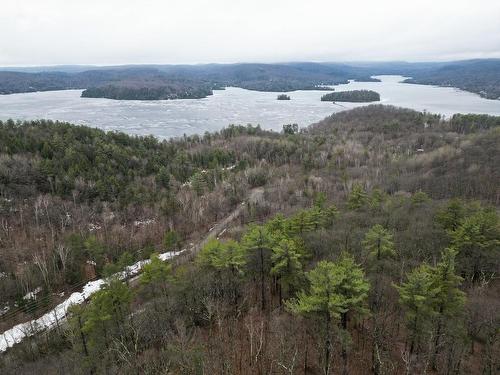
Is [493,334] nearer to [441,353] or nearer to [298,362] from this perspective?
[441,353]

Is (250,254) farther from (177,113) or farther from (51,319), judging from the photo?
(177,113)

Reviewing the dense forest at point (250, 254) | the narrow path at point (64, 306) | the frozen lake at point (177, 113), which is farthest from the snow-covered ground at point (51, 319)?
the frozen lake at point (177, 113)

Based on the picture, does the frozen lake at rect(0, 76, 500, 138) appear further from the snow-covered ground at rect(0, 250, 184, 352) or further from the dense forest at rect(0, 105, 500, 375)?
the snow-covered ground at rect(0, 250, 184, 352)

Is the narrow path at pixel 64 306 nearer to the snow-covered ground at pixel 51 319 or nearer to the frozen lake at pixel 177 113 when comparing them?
the snow-covered ground at pixel 51 319

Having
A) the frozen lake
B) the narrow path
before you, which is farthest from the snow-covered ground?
the frozen lake

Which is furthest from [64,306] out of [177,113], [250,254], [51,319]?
[177,113]
